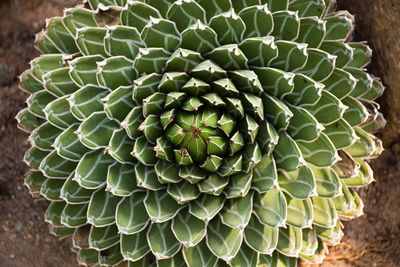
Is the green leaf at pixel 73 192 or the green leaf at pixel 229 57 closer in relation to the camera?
the green leaf at pixel 229 57

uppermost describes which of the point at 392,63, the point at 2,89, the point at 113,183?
the point at 392,63

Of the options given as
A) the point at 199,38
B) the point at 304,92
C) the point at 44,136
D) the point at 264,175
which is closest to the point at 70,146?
the point at 44,136

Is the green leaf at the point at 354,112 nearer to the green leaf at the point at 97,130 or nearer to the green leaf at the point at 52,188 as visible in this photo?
the green leaf at the point at 97,130

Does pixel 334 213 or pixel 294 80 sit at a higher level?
pixel 294 80

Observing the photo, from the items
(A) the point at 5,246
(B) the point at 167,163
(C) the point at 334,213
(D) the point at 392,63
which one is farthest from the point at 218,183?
(A) the point at 5,246

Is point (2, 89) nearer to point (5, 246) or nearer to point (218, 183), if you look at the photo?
point (5, 246)

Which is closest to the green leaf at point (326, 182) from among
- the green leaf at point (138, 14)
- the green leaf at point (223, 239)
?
the green leaf at point (223, 239)

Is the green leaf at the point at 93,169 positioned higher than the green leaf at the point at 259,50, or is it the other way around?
the green leaf at the point at 259,50
